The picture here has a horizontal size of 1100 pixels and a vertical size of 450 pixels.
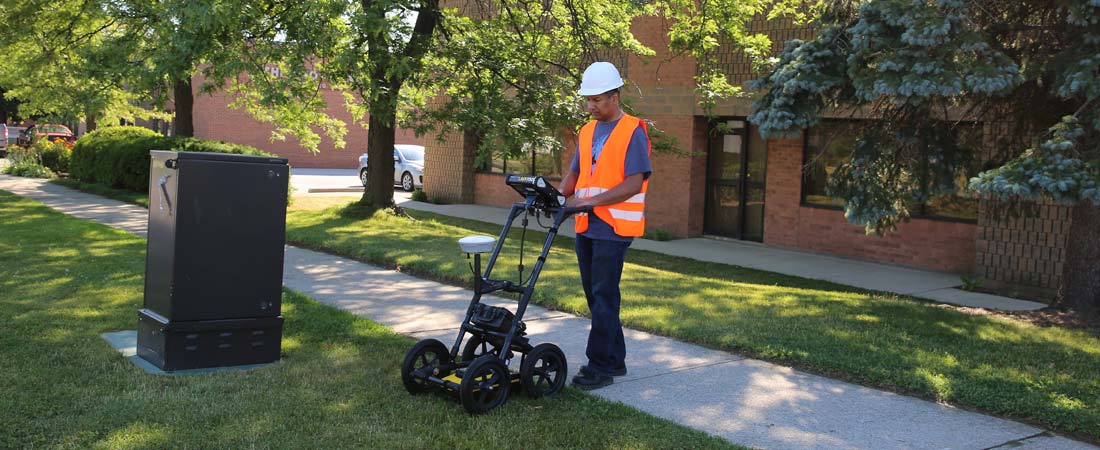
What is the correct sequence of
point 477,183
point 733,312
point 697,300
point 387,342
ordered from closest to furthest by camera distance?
point 387,342 < point 733,312 < point 697,300 < point 477,183

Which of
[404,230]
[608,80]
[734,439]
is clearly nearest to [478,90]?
[404,230]

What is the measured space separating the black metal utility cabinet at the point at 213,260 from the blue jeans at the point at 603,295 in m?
1.94

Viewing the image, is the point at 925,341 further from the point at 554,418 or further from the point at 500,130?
the point at 500,130

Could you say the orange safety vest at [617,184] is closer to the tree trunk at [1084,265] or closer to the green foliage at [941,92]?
the green foliage at [941,92]

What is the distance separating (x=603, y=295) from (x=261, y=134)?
4028cm

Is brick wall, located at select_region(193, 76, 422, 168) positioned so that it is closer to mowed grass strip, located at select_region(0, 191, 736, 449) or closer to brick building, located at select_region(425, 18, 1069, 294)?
brick building, located at select_region(425, 18, 1069, 294)

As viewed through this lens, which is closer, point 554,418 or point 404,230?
point 554,418

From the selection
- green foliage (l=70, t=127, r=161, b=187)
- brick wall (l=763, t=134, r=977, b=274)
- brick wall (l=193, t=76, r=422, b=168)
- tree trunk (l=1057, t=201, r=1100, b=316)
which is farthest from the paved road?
tree trunk (l=1057, t=201, r=1100, b=316)

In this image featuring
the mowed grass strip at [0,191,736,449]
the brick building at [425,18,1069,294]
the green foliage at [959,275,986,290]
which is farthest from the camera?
the brick building at [425,18,1069,294]

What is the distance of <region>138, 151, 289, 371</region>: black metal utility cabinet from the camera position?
18.7ft

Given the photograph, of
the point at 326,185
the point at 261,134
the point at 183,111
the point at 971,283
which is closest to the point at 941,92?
the point at 971,283

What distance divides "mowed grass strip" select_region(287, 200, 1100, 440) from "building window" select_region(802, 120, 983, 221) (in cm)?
193

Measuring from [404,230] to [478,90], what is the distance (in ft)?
8.12

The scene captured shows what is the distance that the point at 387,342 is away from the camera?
6785 mm
